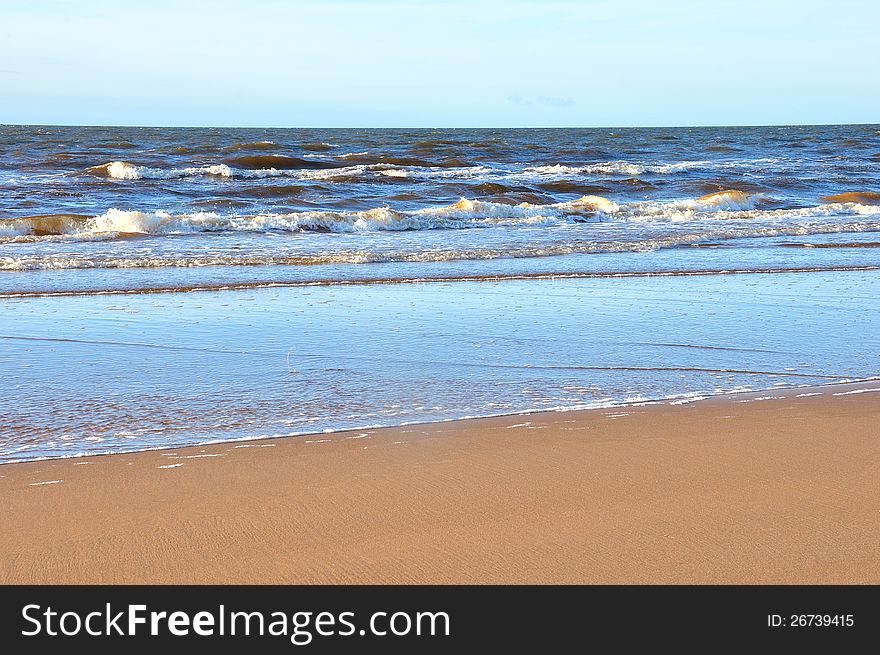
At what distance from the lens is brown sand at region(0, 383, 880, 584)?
2.57 m

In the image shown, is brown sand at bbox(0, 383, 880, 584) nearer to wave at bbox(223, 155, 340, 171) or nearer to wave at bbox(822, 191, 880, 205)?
wave at bbox(822, 191, 880, 205)

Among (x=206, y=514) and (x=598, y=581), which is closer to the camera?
(x=598, y=581)

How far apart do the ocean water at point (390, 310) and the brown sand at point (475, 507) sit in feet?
1.63

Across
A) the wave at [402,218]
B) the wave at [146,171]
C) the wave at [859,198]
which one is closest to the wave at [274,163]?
the wave at [146,171]

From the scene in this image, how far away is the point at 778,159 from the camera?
36875mm

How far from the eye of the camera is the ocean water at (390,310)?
457cm

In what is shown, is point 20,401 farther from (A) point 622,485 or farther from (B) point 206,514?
(A) point 622,485

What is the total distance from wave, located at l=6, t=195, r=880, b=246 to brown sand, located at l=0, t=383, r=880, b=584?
10339 mm

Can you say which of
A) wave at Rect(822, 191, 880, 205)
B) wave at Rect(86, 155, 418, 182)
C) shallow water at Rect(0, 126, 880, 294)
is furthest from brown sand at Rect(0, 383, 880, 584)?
wave at Rect(86, 155, 418, 182)

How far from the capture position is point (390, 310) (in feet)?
23.9

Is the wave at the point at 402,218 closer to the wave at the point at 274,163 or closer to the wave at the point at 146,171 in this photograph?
the wave at the point at 146,171

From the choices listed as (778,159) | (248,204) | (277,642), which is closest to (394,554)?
(277,642)

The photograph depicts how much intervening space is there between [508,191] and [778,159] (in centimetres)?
1868

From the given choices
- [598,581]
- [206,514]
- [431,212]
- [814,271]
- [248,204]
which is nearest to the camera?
[598,581]
